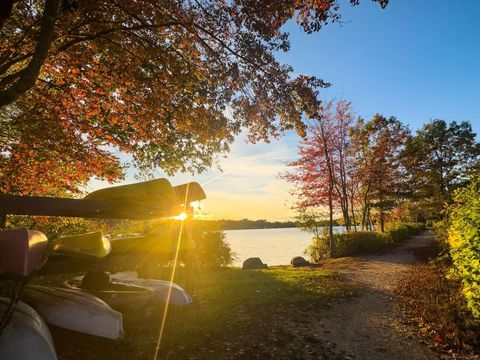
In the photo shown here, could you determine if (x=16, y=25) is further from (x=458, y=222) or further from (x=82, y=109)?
(x=458, y=222)

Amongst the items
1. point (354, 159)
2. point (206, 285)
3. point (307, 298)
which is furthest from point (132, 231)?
point (354, 159)

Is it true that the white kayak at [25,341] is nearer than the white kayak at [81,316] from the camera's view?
Yes

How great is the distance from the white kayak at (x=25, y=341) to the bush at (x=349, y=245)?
1854cm

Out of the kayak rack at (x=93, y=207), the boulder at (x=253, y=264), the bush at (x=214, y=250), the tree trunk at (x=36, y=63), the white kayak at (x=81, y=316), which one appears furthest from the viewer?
the boulder at (x=253, y=264)

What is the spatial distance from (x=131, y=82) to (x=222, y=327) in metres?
6.38

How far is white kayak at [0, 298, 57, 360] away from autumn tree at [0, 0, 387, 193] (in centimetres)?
459

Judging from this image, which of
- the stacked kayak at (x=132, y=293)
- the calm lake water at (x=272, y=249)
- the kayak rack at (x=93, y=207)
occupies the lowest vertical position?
the calm lake water at (x=272, y=249)

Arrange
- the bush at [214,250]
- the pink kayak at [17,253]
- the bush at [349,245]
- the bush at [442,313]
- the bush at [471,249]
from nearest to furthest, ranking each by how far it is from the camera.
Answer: the pink kayak at [17,253] → the bush at [442,313] → the bush at [471,249] → the bush at [214,250] → the bush at [349,245]

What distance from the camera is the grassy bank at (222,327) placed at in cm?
494

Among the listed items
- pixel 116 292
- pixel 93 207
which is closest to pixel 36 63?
pixel 93 207

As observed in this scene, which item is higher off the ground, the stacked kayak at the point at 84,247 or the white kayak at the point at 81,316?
the stacked kayak at the point at 84,247

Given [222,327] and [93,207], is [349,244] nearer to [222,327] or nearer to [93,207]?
[222,327]

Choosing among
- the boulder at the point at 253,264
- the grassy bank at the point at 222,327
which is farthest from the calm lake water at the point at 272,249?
the grassy bank at the point at 222,327

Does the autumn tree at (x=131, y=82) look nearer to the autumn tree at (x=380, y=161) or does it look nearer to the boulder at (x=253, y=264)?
the boulder at (x=253, y=264)
